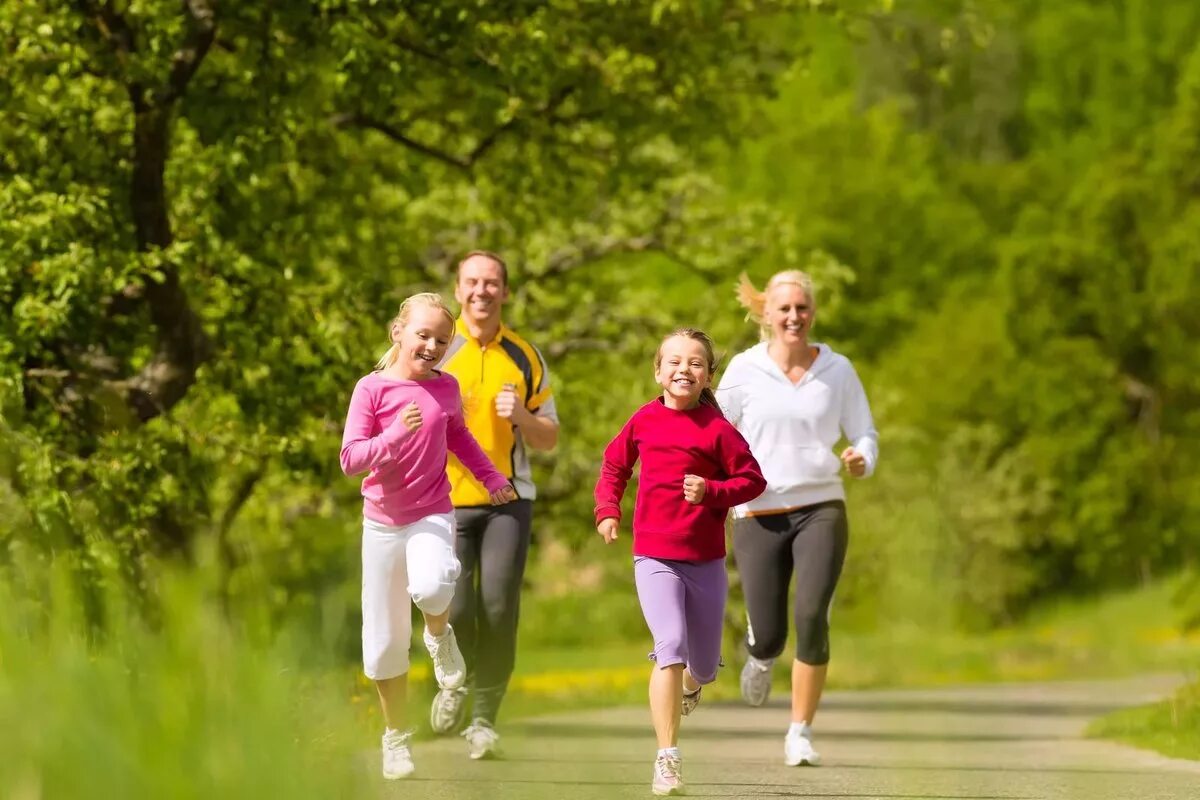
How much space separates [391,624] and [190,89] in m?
5.97

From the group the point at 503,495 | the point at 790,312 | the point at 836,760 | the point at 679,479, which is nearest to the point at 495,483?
the point at 503,495

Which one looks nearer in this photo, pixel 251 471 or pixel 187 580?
pixel 187 580

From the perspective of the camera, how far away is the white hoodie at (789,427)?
33.6 feet

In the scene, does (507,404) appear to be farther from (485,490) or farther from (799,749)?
(799,749)

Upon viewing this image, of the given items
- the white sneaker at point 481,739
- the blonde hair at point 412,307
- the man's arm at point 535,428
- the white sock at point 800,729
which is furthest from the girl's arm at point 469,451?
the white sock at point 800,729

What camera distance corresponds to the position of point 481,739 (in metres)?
10.3

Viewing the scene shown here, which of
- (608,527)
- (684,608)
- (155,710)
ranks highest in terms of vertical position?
(608,527)

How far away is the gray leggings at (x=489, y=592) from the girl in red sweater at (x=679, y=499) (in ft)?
4.26

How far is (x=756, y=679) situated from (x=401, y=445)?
244cm

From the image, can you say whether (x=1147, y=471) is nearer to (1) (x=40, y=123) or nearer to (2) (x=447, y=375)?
(1) (x=40, y=123)

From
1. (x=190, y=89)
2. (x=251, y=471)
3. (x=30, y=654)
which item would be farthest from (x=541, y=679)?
(x=30, y=654)

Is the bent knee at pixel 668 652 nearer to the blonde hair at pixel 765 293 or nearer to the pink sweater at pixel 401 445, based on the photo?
the pink sweater at pixel 401 445

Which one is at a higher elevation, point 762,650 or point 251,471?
point 251,471

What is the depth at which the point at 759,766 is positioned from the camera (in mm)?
10609
